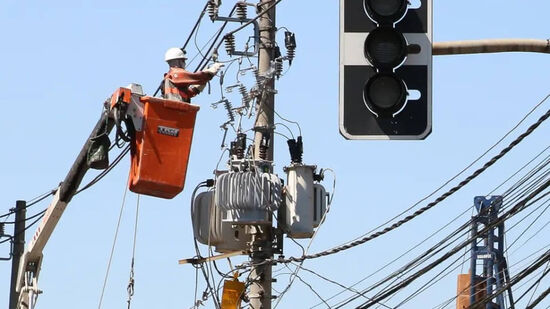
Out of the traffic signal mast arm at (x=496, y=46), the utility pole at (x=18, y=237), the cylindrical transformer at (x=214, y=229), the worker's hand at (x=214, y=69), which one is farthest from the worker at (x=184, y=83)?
the utility pole at (x=18, y=237)

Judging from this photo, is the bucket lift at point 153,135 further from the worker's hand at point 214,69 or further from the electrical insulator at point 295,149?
the electrical insulator at point 295,149

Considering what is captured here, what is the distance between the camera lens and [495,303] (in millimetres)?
53781

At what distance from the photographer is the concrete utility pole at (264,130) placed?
71.7 feet

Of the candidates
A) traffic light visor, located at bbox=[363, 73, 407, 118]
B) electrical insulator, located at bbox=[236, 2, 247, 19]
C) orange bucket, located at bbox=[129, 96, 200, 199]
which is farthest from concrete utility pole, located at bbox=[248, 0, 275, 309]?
traffic light visor, located at bbox=[363, 73, 407, 118]

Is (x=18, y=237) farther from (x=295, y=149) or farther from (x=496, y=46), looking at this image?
(x=496, y=46)

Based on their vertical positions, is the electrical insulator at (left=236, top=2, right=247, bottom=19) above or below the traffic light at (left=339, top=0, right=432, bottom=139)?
above

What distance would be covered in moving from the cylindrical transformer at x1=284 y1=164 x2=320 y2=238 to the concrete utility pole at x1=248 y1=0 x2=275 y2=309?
0.35m

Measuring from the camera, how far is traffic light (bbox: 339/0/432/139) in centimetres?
1045

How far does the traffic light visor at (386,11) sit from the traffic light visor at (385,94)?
0.37 m

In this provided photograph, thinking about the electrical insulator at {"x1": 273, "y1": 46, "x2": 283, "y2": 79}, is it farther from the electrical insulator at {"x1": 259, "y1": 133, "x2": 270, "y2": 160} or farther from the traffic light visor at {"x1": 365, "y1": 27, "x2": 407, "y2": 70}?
the traffic light visor at {"x1": 365, "y1": 27, "x2": 407, "y2": 70}

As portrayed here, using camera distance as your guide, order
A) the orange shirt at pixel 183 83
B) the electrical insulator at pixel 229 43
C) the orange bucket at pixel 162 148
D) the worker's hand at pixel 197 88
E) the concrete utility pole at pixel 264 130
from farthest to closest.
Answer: the concrete utility pole at pixel 264 130 < the electrical insulator at pixel 229 43 < the worker's hand at pixel 197 88 < the orange shirt at pixel 183 83 < the orange bucket at pixel 162 148

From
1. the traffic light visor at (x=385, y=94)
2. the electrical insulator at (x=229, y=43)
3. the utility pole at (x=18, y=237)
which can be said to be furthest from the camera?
the utility pole at (x=18, y=237)

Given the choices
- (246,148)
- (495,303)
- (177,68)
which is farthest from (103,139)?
(495,303)

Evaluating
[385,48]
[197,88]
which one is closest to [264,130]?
[197,88]
